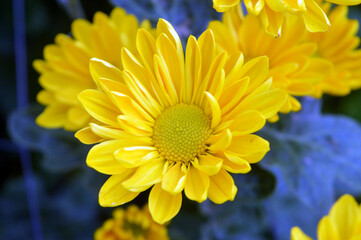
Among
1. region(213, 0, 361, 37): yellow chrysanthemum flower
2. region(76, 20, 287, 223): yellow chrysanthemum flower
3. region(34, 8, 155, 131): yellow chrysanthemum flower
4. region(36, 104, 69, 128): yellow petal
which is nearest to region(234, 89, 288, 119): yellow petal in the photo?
region(76, 20, 287, 223): yellow chrysanthemum flower

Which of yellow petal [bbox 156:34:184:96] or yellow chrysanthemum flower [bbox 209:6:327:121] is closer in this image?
yellow petal [bbox 156:34:184:96]

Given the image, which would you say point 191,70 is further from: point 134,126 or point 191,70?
point 134,126

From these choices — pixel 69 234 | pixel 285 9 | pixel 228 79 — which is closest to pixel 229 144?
pixel 228 79

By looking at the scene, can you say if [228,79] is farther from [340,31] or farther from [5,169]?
[5,169]

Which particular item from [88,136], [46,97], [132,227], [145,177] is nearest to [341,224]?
[145,177]

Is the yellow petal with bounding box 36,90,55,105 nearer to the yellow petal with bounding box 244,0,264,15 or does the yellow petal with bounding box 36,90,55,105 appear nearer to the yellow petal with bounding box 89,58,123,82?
the yellow petal with bounding box 89,58,123,82

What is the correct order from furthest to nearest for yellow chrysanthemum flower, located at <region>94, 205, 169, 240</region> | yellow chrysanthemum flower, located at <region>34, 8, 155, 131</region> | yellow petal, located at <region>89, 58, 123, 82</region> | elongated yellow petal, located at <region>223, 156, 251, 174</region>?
yellow chrysanthemum flower, located at <region>94, 205, 169, 240</region> → yellow chrysanthemum flower, located at <region>34, 8, 155, 131</region> → yellow petal, located at <region>89, 58, 123, 82</region> → elongated yellow petal, located at <region>223, 156, 251, 174</region>
